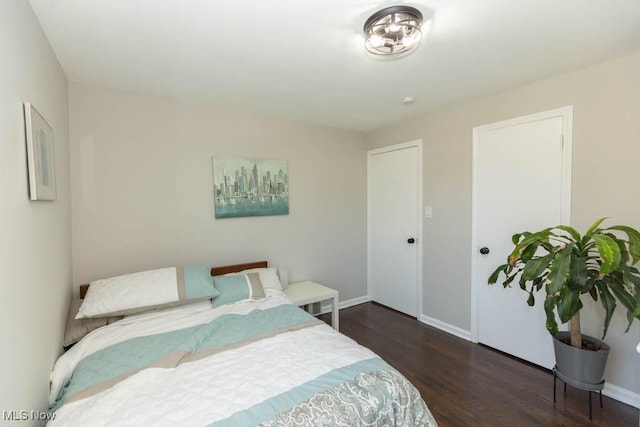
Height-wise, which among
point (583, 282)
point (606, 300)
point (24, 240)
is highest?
point (24, 240)

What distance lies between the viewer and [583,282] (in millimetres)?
1647

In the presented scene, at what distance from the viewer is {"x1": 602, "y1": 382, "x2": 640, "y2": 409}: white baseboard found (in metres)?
1.87

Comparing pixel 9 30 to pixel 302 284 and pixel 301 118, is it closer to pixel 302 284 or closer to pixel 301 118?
pixel 301 118

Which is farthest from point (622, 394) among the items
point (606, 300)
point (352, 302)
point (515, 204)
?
point (352, 302)

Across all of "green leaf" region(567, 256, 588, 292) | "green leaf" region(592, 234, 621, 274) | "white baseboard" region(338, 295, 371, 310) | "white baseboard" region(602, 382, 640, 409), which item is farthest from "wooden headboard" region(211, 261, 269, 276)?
"white baseboard" region(602, 382, 640, 409)

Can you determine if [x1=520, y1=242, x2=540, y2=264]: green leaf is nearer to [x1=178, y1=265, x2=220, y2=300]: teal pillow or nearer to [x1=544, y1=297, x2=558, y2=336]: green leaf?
[x1=544, y1=297, x2=558, y2=336]: green leaf

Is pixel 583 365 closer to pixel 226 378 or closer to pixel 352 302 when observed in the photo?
pixel 226 378

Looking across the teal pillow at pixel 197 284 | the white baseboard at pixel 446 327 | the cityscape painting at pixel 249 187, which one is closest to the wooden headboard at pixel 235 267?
the teal pillow at pixel 197 284

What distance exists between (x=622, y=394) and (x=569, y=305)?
0.93 m

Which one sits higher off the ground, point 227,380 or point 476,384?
point 227,380

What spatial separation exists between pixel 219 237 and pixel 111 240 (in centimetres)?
86

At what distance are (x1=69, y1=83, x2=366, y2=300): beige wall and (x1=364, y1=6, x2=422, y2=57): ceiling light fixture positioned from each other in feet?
5.73

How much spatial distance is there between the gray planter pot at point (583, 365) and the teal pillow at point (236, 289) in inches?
85.1

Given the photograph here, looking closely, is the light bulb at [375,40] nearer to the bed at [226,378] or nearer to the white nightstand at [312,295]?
the bed at [226,378]
